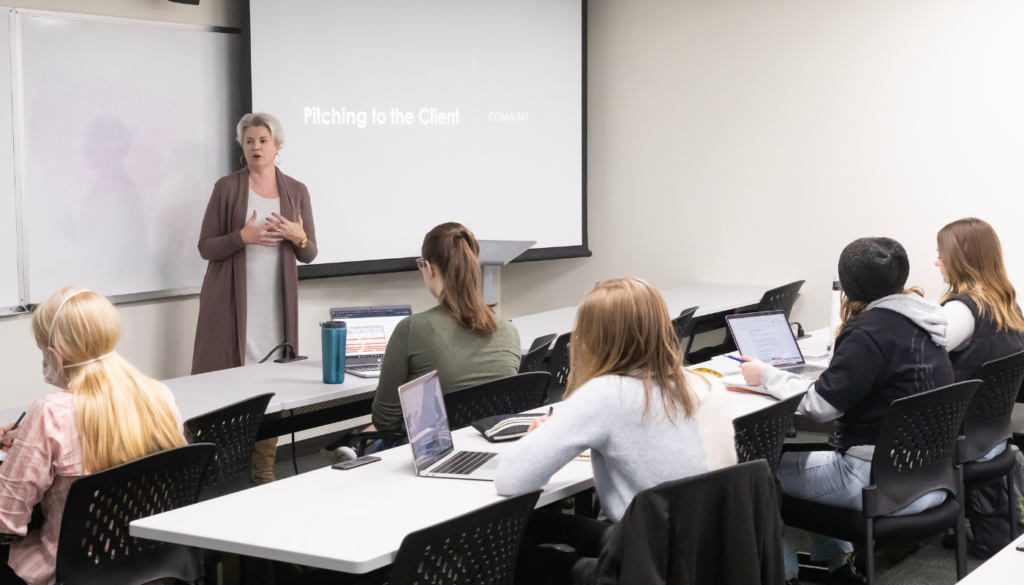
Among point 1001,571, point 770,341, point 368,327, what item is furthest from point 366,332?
point 1001,571

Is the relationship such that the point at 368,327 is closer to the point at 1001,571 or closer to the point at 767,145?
the point at 1001,571

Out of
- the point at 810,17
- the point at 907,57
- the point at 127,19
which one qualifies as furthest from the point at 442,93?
the point at 907,57

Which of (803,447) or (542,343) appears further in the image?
(542,343)

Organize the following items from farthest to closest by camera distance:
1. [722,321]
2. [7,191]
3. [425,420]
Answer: [722,321] < [7,191] < [425,420]

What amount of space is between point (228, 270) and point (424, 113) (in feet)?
5.37

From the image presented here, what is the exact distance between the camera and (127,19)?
4.03 meters

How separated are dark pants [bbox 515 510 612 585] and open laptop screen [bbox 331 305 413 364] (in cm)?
140

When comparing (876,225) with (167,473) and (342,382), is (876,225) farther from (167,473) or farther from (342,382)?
(167,473)

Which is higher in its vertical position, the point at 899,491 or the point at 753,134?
the point at 753,134

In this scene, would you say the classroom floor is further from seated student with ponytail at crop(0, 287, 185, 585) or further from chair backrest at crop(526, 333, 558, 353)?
seated student with ponytail at crop(0, 287, 185, 585)

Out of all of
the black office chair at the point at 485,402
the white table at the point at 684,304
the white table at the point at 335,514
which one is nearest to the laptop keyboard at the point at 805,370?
the white table at the point at 684,304

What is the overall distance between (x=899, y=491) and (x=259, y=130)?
3.00 m

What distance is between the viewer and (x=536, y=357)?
3.29m

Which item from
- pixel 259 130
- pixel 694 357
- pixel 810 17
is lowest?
pixel 694 357
